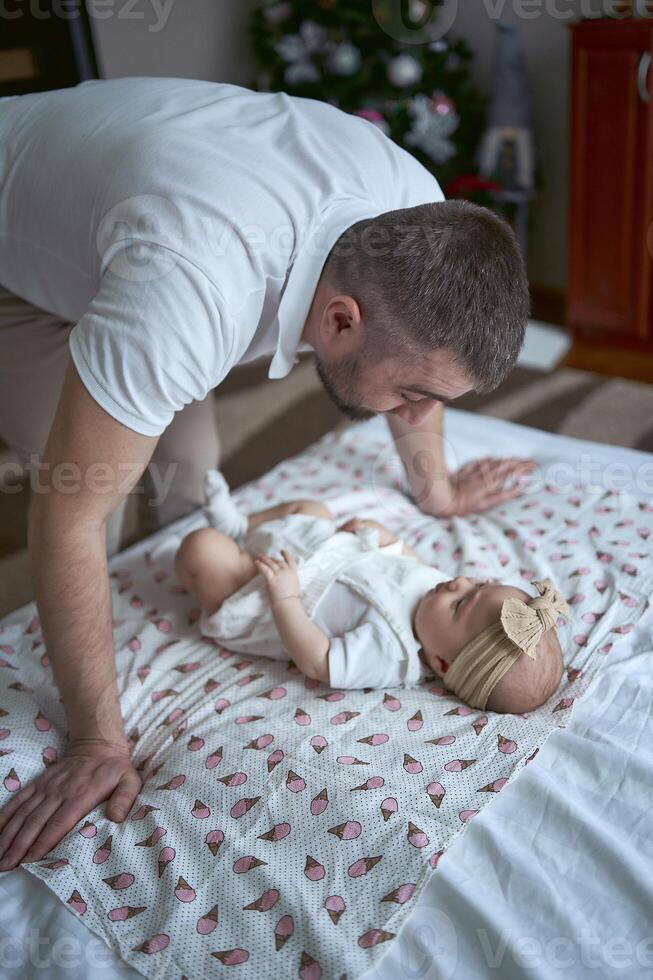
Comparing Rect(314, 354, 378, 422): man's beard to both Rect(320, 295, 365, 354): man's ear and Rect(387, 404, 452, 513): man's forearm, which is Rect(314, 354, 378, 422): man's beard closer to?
Rect(320, 295, 365, 354): man's ear

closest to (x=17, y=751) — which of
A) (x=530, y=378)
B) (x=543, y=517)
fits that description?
(x=543, y=517)

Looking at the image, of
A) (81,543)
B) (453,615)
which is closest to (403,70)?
(453,615)

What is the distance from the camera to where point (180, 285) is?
101 centimetres

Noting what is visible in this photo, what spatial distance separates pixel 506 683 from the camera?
122 cm

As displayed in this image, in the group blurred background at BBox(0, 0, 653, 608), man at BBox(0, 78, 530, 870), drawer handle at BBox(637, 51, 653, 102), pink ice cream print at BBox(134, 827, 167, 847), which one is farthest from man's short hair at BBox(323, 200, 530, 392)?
drawer handle at BBox(637, 51, 653, 102)

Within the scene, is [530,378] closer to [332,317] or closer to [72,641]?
[332,317]

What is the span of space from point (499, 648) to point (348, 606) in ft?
0.84

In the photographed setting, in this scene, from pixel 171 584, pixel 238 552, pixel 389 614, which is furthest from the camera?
pixel 171 584

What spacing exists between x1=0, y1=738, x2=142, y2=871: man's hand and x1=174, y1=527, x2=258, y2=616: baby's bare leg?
0.99 feet

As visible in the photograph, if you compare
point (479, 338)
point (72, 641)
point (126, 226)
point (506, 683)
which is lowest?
point (506, 683)

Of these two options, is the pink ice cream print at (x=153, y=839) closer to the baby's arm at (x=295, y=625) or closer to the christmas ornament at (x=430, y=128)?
the baby's arm at (x=295, y=625)

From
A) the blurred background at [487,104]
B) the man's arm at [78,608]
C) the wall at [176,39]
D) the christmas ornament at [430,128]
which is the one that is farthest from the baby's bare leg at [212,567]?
the wall at [176,39]

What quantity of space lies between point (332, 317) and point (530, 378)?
154cm

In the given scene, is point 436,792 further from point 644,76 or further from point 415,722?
point 644,76
